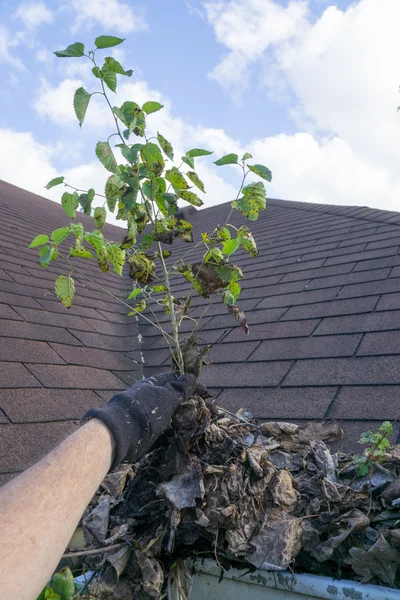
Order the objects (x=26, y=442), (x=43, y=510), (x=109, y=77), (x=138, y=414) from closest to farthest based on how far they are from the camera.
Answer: (x=43, y=510) → (x=138, y=414) → (x=109, y=77) → (x=26, y=442)

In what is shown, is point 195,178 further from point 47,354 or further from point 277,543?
point 47,354

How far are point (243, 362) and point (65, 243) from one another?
357 cm

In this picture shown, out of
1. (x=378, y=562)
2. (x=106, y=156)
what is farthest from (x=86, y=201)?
(x=378, y=562)

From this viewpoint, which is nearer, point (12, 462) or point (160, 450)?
point (160, 450)

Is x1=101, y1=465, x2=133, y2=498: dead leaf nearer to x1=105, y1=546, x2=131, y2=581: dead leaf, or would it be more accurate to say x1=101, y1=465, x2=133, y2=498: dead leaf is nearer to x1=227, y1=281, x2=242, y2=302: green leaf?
x1=105, y1=546, x2=131, y2=581: dead leaf

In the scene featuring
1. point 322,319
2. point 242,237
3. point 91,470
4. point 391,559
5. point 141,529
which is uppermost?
point 242,237

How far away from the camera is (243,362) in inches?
112

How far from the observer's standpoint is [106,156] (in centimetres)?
161

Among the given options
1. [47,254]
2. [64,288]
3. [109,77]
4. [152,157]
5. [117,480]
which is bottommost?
[117,480]

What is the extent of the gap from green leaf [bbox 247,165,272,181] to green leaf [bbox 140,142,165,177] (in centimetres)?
36

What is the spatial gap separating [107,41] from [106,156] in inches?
13.8

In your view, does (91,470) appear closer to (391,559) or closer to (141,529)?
(141,529)

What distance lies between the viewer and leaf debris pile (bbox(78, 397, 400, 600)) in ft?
4.42

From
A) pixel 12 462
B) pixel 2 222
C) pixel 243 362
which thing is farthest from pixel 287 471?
pixel 2 222
